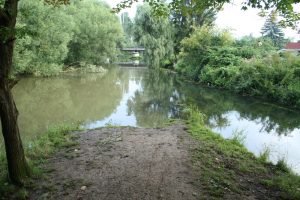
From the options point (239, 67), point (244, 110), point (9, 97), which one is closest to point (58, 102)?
point (244, 110)

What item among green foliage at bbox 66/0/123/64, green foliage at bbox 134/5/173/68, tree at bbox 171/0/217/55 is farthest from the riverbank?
tree at bbox 171/0/217/55

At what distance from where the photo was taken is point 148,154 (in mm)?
6812

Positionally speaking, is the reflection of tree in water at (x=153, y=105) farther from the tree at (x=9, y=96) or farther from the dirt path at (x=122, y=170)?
the tree at (x=9, y=96)

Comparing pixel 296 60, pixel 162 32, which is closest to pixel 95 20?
pixel 162 32

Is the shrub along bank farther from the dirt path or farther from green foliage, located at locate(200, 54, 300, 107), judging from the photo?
the dirt path

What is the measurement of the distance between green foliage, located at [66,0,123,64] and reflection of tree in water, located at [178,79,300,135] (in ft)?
63.9

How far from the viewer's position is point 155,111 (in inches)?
572

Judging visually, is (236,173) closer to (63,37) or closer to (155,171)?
(155,171)

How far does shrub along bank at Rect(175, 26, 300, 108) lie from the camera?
1681cm

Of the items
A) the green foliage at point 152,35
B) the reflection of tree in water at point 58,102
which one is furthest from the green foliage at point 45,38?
the green foliage at point 152,35

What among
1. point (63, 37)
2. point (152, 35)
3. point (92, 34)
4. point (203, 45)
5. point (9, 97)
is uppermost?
point (92, 34)

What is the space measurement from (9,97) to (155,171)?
9.98 ft

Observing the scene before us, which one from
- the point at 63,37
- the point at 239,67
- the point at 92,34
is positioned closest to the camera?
the point at 239,67

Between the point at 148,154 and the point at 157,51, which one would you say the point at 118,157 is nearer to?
the point at 148,154
